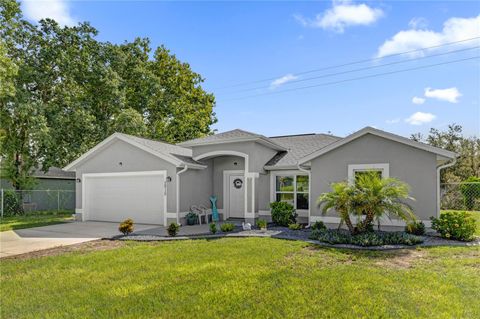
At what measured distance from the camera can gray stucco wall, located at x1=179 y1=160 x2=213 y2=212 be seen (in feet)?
47.4

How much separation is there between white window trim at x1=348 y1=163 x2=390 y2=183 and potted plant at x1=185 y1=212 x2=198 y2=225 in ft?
22.7

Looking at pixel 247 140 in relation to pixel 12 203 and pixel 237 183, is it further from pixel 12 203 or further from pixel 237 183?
pixel 12 203

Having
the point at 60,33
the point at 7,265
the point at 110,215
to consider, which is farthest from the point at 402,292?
the point at 60,33

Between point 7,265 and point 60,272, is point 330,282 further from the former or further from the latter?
point 7,265

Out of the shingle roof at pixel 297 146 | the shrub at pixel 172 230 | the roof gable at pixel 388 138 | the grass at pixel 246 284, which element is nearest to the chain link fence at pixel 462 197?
the shingle roof at pixel 297 146

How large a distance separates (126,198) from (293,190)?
8.07 meters

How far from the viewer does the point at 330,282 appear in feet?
19.2

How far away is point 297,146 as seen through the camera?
16.8 meters

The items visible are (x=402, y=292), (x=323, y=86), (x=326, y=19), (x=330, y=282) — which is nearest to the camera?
(x=402, y=292)

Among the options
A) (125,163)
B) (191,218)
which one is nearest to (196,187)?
(191,218)

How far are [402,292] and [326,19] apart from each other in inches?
412

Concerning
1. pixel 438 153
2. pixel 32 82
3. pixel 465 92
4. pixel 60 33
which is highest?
pixel 60 33

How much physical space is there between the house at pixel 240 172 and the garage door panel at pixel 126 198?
46mm

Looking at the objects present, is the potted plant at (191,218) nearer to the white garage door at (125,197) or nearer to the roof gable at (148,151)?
the white garage door at (125,197)
